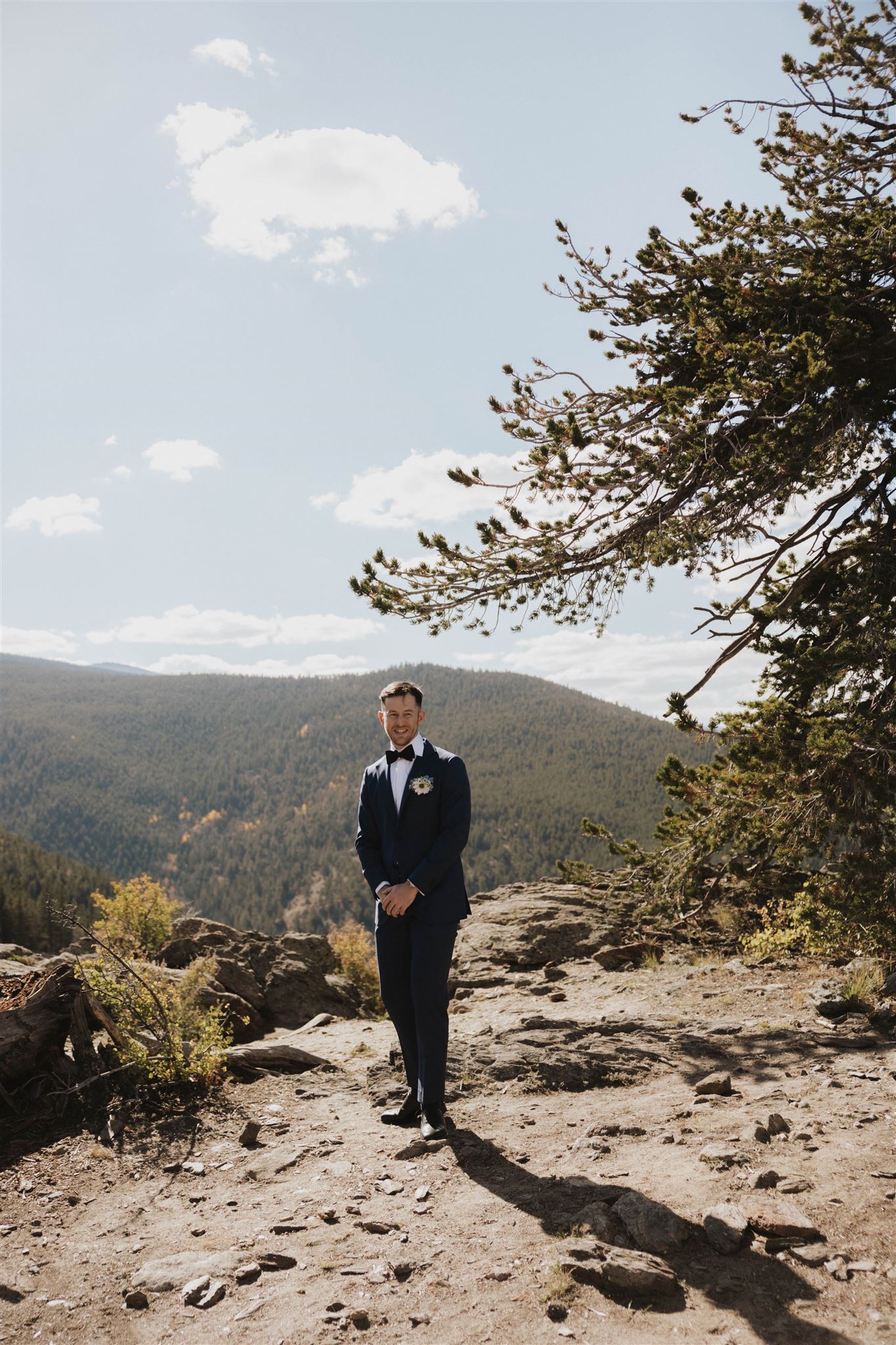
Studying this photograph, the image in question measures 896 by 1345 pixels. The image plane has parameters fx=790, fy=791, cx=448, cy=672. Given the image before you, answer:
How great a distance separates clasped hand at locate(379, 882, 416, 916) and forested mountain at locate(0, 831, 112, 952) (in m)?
57.0

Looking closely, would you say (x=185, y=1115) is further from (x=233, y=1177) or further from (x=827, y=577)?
(x=827, y=577)

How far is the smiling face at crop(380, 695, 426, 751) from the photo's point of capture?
15.5 ft

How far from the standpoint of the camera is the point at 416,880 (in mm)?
4539

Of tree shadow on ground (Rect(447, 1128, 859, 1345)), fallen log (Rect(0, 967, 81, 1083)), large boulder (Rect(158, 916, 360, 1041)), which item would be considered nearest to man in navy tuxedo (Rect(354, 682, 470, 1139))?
tree shadow on ground (Rect(447, 1128, 859, 1345))

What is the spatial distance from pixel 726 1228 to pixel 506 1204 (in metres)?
0.99

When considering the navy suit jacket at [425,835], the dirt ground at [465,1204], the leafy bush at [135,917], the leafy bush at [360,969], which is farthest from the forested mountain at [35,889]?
the navy suit jacket at [425,835]

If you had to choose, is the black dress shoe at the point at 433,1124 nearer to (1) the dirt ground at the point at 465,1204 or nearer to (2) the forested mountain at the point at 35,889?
(1) the dirt ground at the point at 465,1204

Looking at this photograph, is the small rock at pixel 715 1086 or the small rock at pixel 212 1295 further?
the small rock at pixel 715 1086

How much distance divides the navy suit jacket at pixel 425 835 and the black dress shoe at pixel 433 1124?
106 centimetres

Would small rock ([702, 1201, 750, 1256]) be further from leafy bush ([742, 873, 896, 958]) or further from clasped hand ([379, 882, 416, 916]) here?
leafy bush ([742, 873, 896, 958])

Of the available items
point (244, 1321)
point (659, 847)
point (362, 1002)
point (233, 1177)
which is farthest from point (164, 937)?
point (244, 1321)

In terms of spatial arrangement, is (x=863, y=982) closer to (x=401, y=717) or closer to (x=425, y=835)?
(x=425, y=835)

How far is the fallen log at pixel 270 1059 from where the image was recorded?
6.23 meters

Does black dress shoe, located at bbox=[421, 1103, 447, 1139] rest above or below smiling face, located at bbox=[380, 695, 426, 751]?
below
